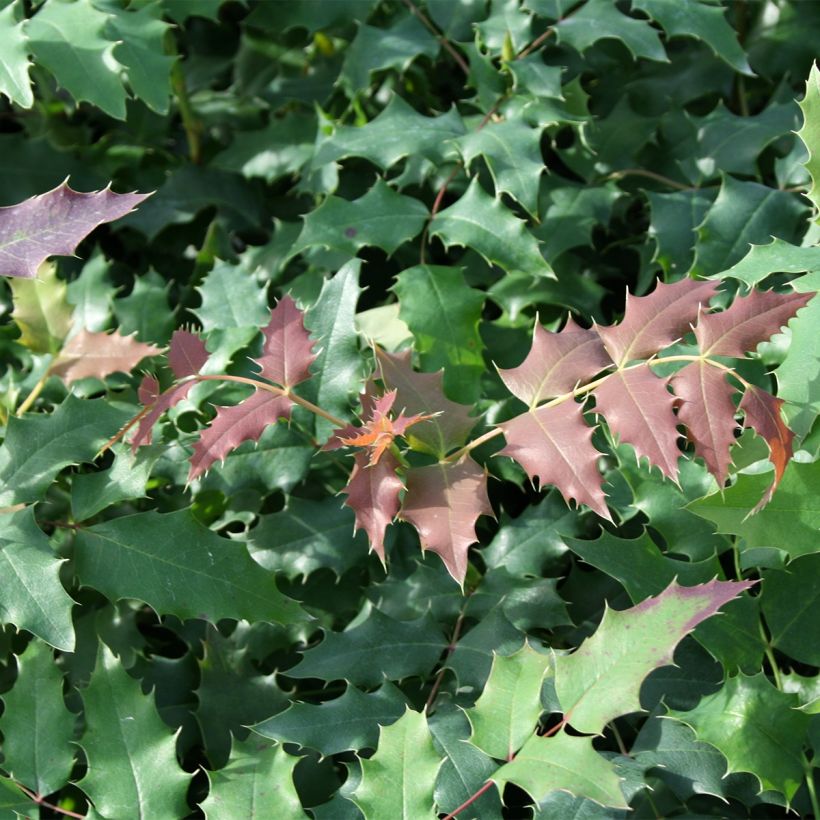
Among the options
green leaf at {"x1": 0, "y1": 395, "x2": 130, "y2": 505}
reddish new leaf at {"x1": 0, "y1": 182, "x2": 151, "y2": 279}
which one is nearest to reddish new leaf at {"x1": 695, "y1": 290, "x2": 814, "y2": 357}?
reddish new leaf at {"x1": 0, "y1": 182, "x2": 151, "y2": 279}

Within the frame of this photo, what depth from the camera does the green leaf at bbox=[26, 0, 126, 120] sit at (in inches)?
56.4

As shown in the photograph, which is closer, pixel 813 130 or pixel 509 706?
pixel 509 706

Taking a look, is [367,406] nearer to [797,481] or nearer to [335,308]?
[335,308]

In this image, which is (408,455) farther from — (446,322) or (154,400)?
(154,400)

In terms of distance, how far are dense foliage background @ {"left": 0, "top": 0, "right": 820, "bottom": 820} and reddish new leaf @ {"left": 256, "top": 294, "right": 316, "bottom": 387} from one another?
8.0 inches

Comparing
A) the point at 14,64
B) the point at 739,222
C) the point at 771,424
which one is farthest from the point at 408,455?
the point at 14,64

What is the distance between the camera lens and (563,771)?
3.25 feet

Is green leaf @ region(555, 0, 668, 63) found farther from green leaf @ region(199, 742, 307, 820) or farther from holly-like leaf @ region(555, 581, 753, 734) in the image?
green leaf @ region(199, 742, 307, 820)

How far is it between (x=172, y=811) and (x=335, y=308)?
2.21 ft

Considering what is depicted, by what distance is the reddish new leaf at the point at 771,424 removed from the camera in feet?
3.25

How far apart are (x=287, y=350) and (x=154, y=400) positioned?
0.53ft

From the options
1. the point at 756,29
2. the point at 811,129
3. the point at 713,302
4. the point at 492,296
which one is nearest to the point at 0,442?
the point at 492,296

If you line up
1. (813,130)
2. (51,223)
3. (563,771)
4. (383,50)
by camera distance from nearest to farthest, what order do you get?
1. (563,771)
2. (51,223)
3. (813,130)
4. (383,50)

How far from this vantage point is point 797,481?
1.12 meters
